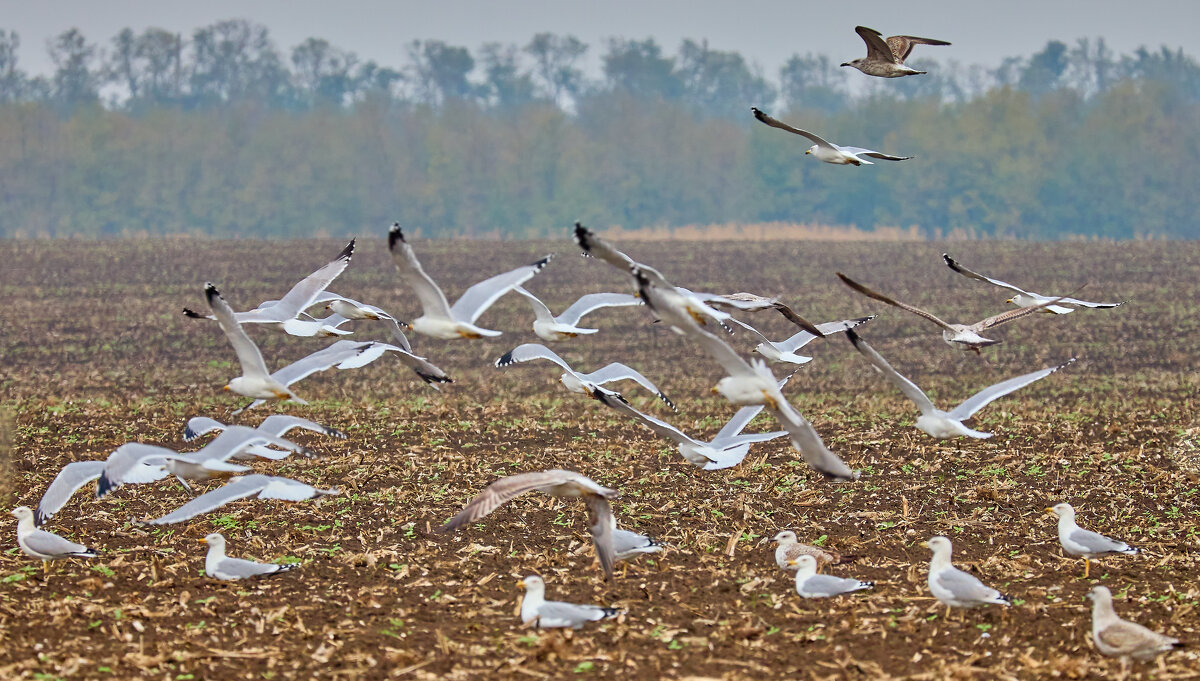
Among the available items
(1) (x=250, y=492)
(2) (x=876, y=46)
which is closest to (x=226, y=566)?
(1) (x=250, y=492)

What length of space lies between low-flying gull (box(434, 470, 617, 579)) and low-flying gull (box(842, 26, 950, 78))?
12.1 ft

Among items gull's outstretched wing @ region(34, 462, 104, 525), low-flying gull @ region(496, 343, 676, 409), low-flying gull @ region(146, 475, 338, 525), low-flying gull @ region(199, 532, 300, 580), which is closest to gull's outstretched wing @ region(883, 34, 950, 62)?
low-flying gull @ region(496, 343, 676, 409)

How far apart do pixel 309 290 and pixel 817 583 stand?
4101 mm

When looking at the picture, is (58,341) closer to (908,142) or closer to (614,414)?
(614,414)

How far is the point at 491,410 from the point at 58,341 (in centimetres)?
1466

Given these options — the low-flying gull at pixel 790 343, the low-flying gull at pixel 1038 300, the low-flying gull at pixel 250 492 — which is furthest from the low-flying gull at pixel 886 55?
the low-flying gull at pixel 250 492

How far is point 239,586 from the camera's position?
866 cm

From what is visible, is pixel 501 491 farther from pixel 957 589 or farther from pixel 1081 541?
pixel 1081 541

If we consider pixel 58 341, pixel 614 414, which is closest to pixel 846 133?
pixel 58 341

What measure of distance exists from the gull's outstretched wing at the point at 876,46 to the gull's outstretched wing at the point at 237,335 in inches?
178

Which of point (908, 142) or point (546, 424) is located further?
point (908, 142)

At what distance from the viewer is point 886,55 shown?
31.6 feet

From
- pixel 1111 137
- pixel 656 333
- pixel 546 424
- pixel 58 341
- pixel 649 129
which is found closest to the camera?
pixel 546 424

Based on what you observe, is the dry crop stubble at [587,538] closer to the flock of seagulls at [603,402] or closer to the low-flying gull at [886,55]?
the flock of seagulls at [603,402]
